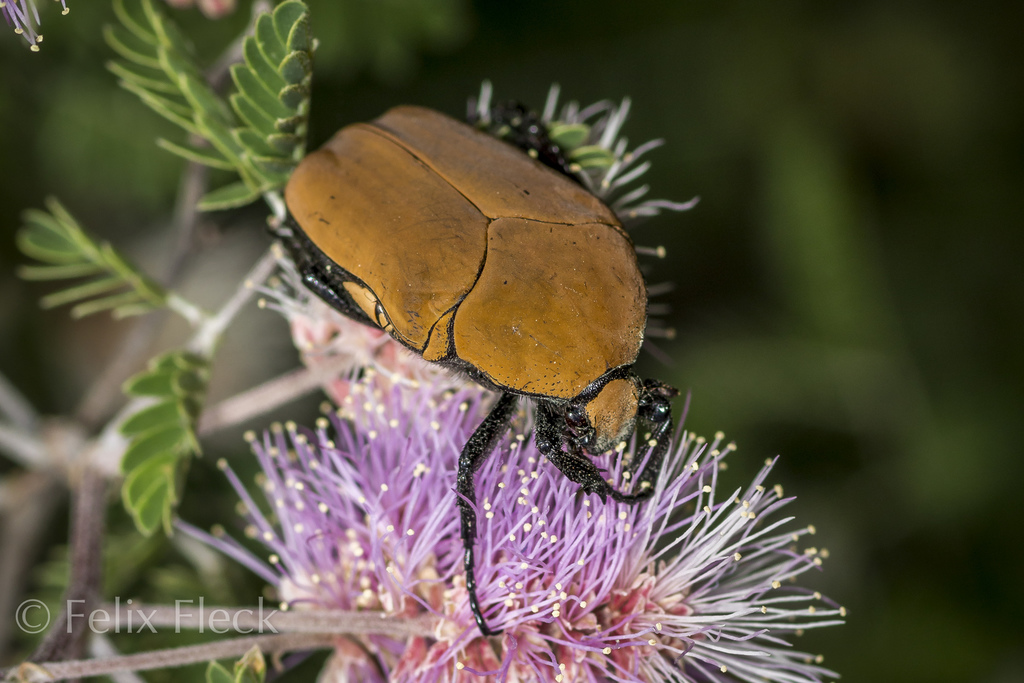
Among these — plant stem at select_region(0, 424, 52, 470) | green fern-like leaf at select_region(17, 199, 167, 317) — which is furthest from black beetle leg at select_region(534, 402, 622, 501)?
plant stem at select_region(0, 424, 52, 470)

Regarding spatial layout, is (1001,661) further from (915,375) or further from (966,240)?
(966,240)

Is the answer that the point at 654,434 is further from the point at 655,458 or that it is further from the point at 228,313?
the point at 228,313

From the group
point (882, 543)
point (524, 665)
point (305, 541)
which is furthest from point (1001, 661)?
point (305, 541)

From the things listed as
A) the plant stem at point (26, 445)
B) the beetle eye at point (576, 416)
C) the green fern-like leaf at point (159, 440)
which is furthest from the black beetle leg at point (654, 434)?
the plant stem at point (26, 445)

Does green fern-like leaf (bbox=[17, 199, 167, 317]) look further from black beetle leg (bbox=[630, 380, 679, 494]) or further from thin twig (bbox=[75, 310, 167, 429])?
black beetle leg (bbox=[630, 380, 679, 494])

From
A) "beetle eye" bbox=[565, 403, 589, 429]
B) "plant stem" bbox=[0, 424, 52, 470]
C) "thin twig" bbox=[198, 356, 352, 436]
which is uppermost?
"beetle eye" bbox=[565, 403, 589, 429]

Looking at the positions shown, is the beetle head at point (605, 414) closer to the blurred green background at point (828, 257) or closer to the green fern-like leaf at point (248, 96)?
the green fern-like leaf at point (248, 96)

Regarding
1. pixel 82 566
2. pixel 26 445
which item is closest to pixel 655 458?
pixel 82 566
